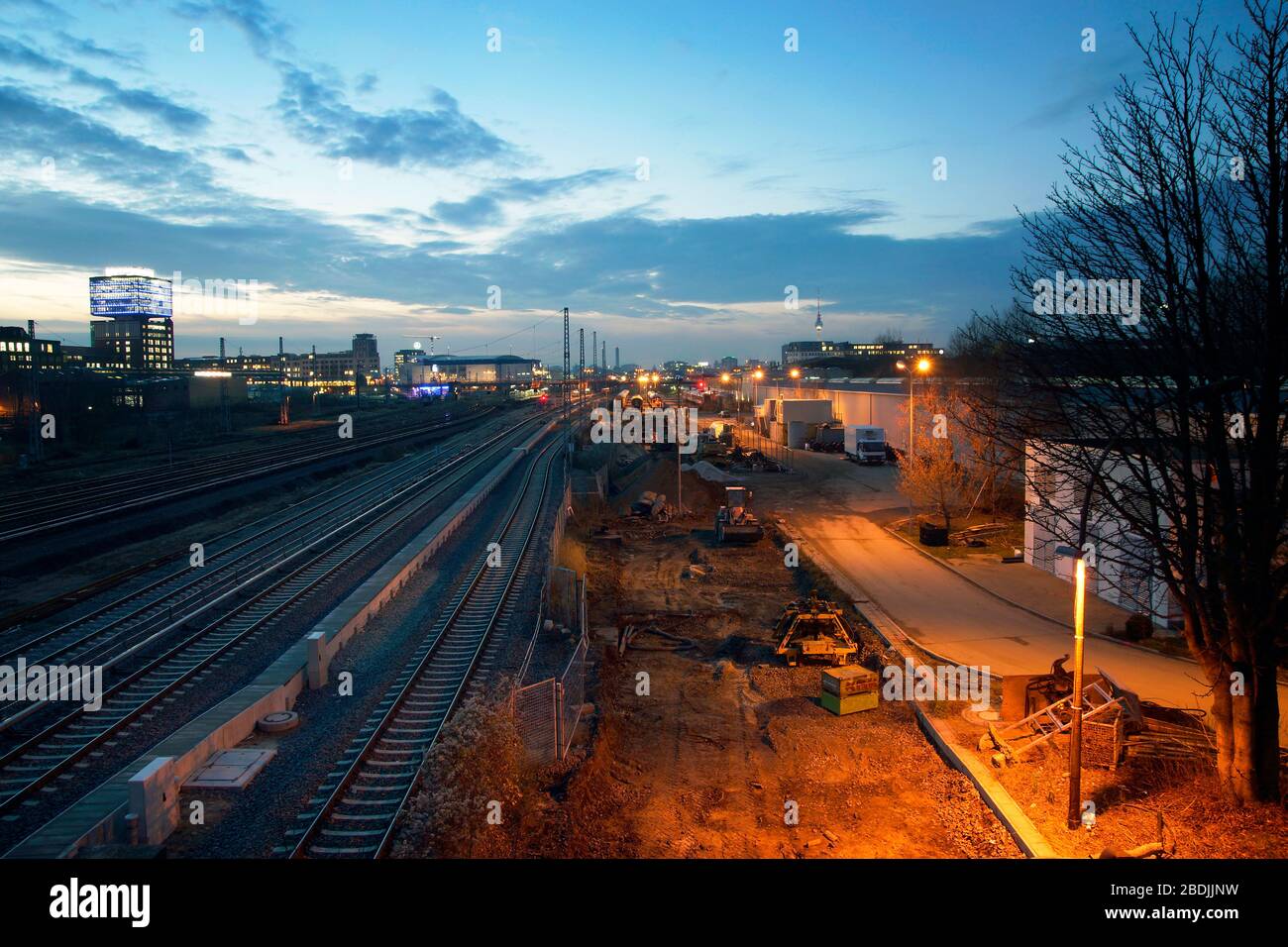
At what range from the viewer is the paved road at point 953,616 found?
1448 cm

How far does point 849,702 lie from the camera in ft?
44.6

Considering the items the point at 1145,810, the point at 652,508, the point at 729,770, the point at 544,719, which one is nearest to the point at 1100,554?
the point at 1145,810

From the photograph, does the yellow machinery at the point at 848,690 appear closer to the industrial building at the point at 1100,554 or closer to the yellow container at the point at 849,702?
the yellow container at the point at 849,702

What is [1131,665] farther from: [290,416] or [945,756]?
[290,416]

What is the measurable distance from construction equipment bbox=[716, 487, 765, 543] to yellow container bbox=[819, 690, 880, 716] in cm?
1476

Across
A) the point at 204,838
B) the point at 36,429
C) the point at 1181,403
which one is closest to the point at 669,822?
the point at 204,838

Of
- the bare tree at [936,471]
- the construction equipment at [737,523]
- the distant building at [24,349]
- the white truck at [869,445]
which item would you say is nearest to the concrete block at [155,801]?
the construction equipment at [737,523]

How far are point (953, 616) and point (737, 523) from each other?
36.2 ft

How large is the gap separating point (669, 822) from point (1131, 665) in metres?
10.1

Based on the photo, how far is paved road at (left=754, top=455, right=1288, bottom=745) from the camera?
47.5ft

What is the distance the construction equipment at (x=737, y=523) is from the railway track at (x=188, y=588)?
13401 mm
